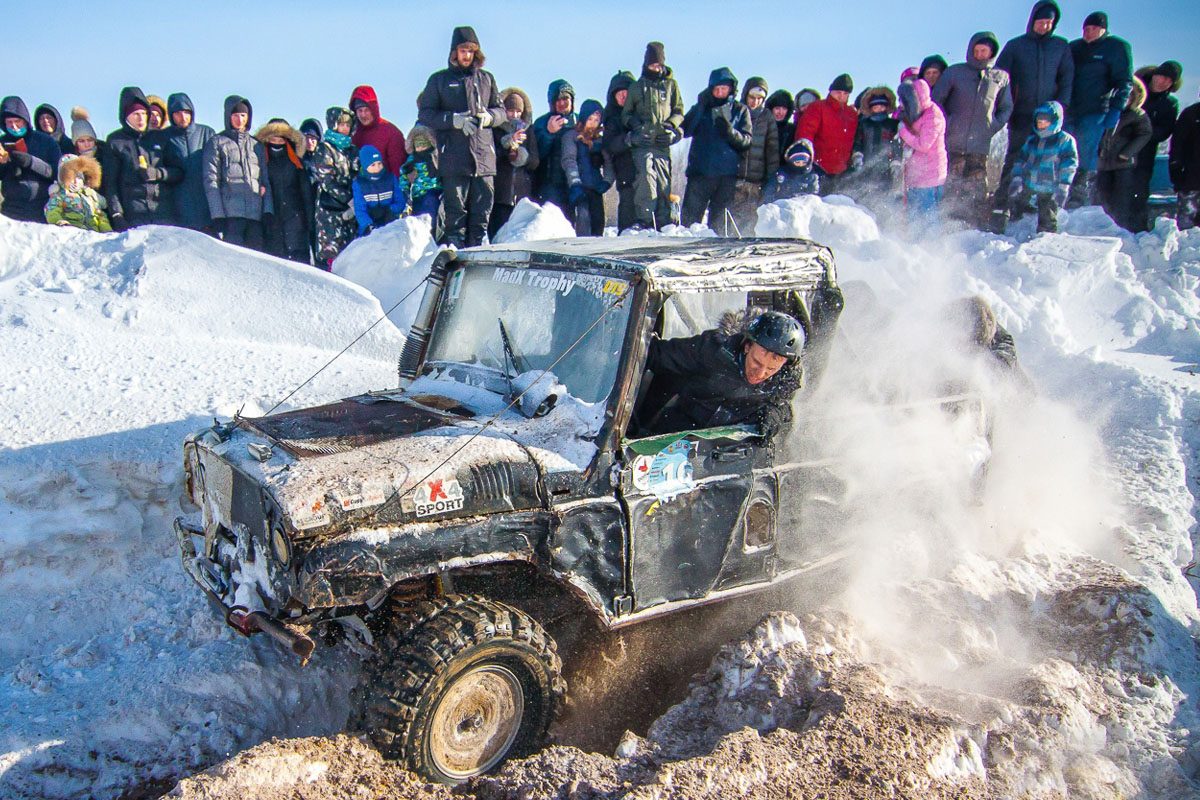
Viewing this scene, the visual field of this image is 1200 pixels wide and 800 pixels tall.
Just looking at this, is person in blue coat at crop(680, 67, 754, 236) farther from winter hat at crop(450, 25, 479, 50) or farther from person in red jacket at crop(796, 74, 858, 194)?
winter hat at crop(450, 25, 479, 50)

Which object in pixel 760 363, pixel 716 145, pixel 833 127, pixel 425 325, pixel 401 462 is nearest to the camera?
pixel 401 462

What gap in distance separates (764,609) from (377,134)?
20.5 feet

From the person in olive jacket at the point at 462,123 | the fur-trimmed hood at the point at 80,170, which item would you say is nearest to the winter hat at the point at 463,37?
the person in olive jacket at the point at 462,123

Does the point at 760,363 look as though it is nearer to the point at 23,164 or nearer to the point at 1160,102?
the point at 23,164

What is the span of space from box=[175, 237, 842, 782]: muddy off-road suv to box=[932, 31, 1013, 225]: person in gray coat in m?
6.07

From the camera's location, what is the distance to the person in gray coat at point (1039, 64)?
967 cm

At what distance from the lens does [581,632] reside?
3914 millimetres

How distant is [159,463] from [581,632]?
2.78m

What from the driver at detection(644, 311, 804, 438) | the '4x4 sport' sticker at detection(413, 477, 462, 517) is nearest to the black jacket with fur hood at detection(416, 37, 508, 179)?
the driver at detection(644, 311, 804, 438)

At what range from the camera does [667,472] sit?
367 centimetres

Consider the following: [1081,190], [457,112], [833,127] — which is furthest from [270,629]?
[1081,190]

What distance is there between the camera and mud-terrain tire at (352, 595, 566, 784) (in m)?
3.09

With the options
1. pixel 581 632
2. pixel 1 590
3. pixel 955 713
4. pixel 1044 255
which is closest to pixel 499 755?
pixel 581 632

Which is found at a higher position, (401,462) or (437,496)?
(401,462)
